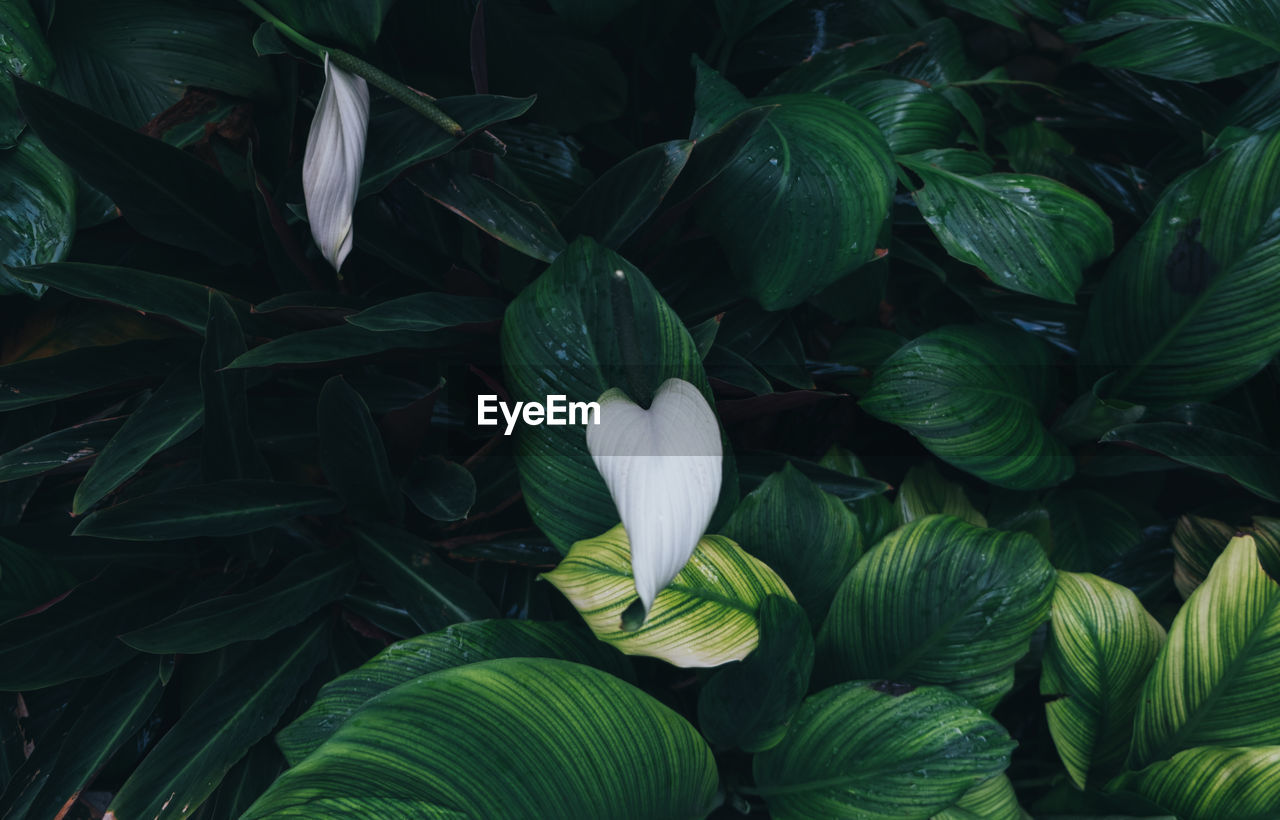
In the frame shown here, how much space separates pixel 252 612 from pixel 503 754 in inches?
14.0

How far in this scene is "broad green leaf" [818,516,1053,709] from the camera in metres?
0.73

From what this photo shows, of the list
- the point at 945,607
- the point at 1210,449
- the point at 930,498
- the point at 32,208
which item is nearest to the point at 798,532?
the point at 945,607

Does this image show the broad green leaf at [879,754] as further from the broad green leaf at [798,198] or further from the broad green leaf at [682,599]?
the broad green leaf at [798,198]

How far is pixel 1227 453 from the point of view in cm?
90

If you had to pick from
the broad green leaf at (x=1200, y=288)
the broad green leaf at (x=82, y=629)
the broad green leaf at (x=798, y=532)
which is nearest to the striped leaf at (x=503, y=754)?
the broad green leaf at (x=798, y=532)

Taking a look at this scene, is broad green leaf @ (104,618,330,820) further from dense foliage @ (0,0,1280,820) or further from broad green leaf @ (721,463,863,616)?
broad green leaf @ (721,463,863,616)

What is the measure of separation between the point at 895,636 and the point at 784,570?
12 cm

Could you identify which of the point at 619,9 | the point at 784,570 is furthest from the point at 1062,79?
the point at 784,570

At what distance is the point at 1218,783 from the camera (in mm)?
710

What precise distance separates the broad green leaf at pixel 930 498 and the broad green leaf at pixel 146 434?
0.80 metres

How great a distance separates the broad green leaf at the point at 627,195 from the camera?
81cm

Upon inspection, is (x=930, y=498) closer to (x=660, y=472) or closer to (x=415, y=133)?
(x=660, y=472)

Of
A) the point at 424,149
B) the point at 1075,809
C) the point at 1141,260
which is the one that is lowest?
the point at 1075,809

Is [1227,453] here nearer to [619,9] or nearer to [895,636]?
[895,636]
